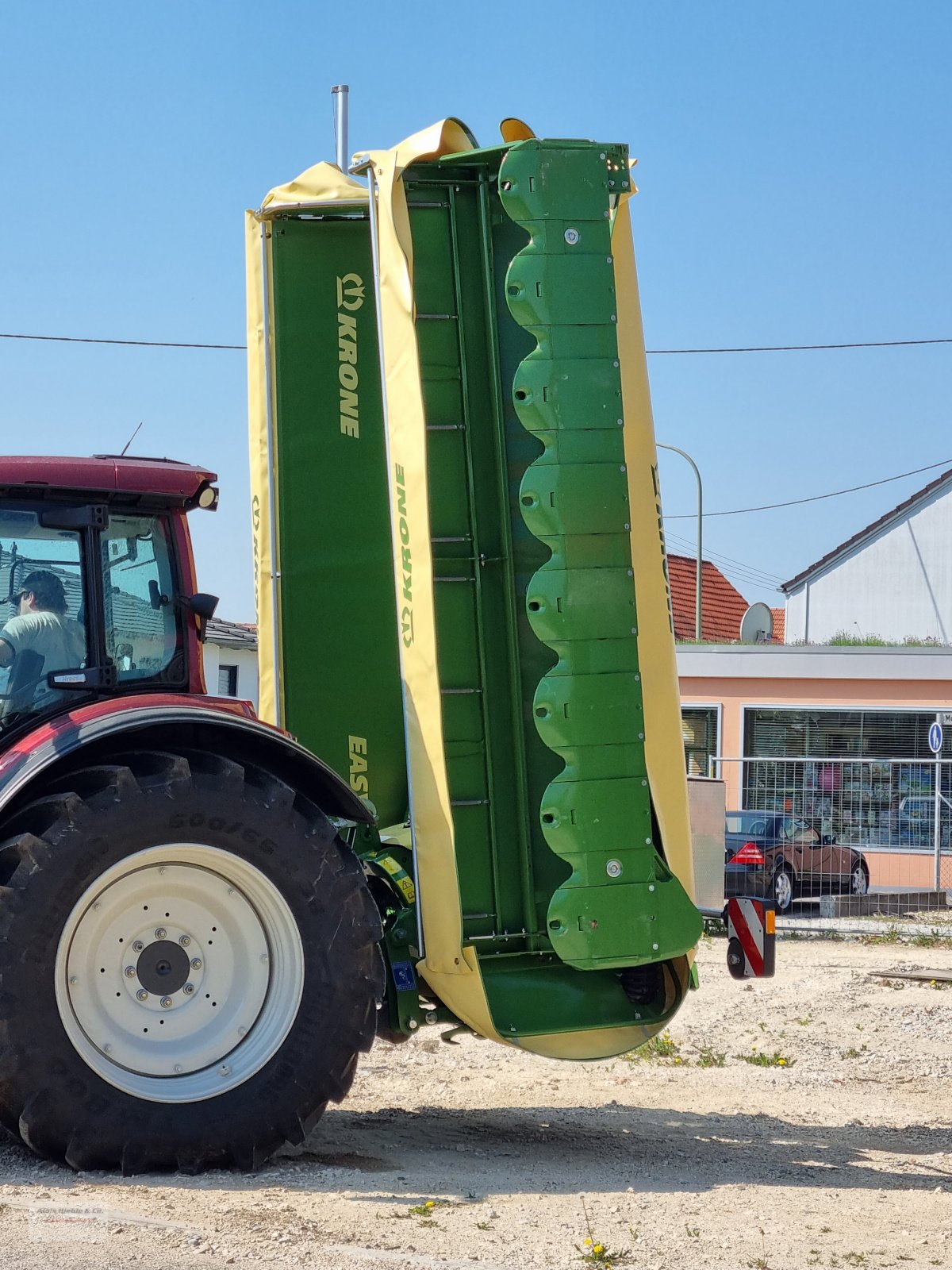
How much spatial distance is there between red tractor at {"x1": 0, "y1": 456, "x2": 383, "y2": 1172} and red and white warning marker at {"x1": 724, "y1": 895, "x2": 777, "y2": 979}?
6.16 feet

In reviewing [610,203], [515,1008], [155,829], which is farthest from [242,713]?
[610,203]

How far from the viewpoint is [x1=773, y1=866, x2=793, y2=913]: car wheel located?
16.2 meters

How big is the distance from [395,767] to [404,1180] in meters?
2.16

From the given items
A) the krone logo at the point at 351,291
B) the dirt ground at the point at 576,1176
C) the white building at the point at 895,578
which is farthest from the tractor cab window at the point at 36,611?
the white building at the point at 895,578

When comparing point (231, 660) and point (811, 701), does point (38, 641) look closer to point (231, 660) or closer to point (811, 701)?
point (811, 701)

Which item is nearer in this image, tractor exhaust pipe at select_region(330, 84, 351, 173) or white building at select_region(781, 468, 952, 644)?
tractor exhaust pipe at select_region(330, 84, 351, 173)

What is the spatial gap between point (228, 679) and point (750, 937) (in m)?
24.0

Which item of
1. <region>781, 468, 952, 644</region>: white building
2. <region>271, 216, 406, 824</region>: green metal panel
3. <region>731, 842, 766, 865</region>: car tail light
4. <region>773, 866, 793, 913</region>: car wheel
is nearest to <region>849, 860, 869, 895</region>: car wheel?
<region>773, 866, 793, 913</region>: car wheel

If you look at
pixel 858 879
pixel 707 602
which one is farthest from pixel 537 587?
pixel 707 602

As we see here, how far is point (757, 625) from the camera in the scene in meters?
28.4

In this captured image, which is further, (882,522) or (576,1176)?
(882,522)

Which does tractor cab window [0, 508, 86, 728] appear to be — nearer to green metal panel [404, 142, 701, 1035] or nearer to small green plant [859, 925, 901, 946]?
green metal panel [404, 142, 701, 1035]

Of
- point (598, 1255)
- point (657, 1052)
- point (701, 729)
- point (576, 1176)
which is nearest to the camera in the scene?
point (598, 1255)

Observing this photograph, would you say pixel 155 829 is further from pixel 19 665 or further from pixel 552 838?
pixel 552 838
